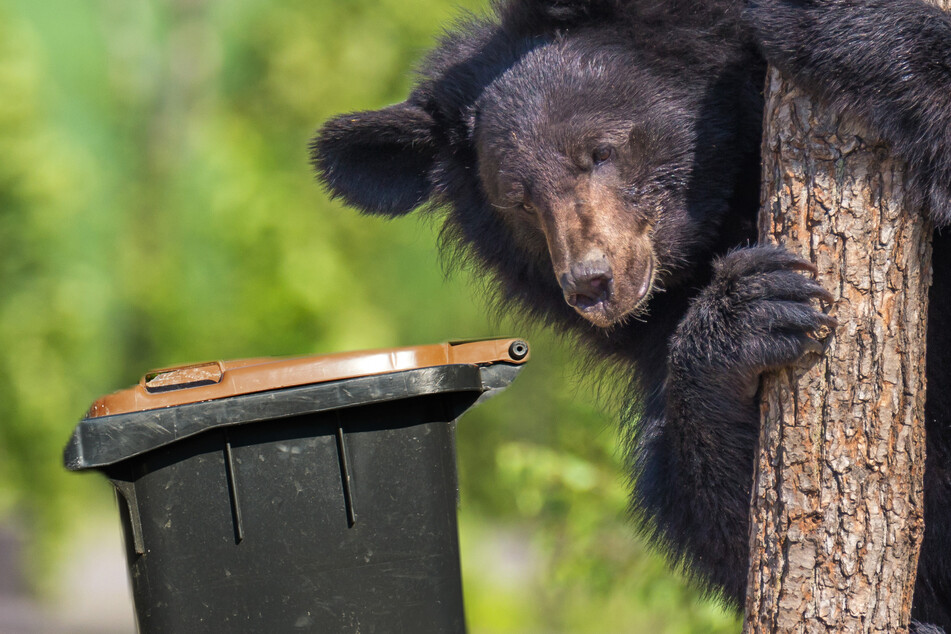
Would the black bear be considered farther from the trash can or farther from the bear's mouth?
the trash can

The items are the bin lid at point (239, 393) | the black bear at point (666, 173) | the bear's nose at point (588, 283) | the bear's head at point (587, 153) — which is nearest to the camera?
the bin lid at point (239, 393)

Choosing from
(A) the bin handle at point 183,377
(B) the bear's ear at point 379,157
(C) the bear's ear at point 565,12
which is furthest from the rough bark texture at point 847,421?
(B) the bear's ear at point 379,157

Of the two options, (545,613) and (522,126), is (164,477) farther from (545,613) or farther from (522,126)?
(545,613)

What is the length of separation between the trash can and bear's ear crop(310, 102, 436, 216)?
49.2 inches

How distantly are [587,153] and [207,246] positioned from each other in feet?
32.4

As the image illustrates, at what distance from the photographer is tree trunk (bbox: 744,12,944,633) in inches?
85.2

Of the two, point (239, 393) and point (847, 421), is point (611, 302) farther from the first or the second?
point (239, 393)

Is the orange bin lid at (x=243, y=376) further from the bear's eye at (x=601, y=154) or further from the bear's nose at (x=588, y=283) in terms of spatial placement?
the bear's eye at (x=601, y=154)

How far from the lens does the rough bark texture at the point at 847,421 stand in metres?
2.16

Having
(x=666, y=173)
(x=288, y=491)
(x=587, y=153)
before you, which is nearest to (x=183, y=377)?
(x=288, y=491)

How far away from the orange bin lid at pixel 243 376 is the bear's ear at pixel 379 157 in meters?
1.26

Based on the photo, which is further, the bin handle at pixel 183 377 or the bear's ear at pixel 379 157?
the bear's ear at pixel 379 157

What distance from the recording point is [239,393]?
7.34ft

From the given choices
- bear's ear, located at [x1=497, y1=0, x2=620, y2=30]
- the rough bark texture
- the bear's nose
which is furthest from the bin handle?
bear's ear, located at [x1=497, y1=0, x2=620, y2=30]
